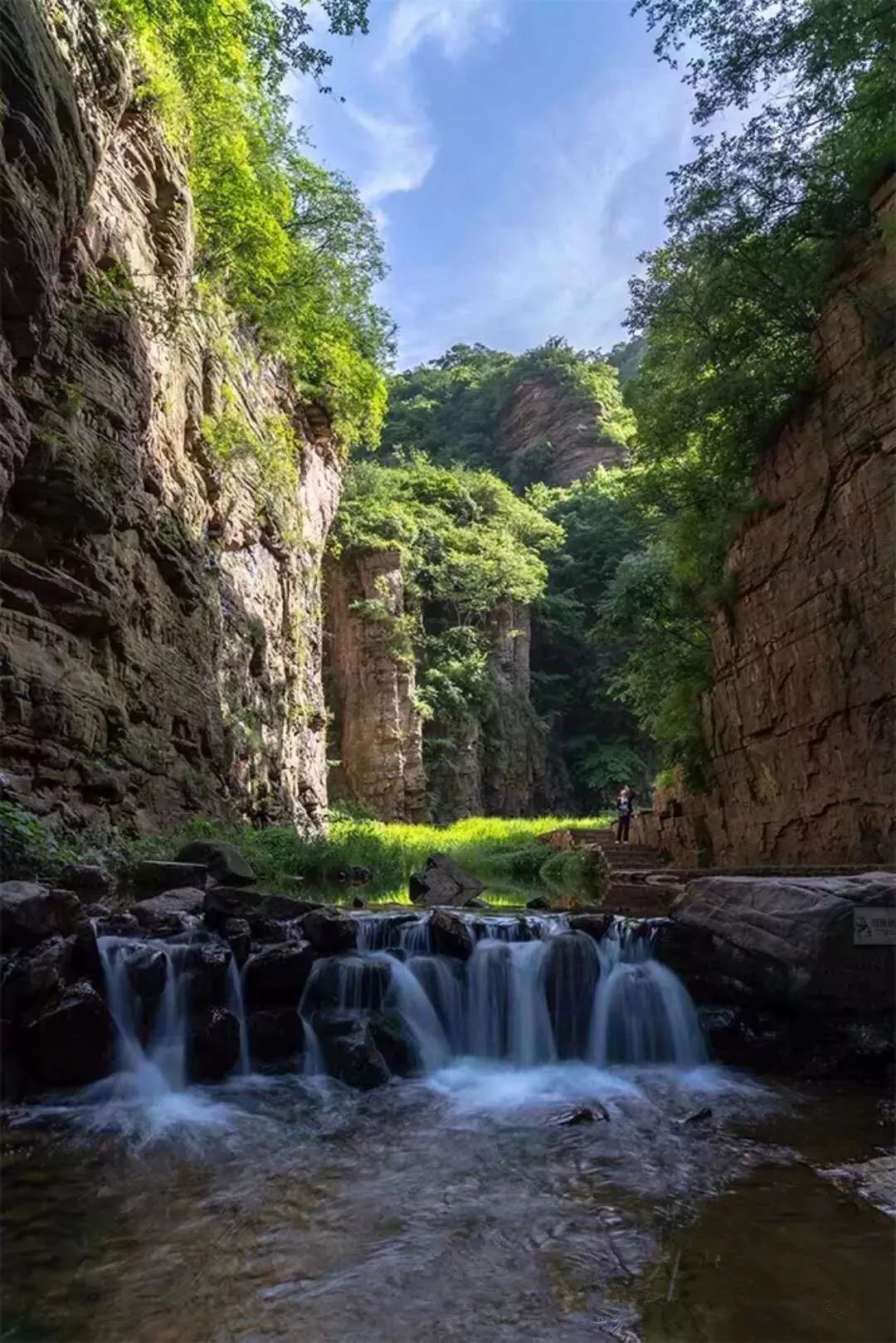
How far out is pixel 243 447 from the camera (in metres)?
A: 18.6

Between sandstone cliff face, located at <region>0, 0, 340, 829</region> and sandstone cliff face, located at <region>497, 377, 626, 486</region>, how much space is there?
4297 cm

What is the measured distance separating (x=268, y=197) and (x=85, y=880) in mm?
17844

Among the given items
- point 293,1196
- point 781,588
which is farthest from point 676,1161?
point 781,588

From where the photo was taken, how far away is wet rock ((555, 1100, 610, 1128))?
5859mm

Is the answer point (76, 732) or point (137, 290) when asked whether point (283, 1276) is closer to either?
point (76, 732)

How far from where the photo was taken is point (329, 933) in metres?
8.19

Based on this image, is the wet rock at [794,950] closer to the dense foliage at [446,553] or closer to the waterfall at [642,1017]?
the waterfall at [642,1017]

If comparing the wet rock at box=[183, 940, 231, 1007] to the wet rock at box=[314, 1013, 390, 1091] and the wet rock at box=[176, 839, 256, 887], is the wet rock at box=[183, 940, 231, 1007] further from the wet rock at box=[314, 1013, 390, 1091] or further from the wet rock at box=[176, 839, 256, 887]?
the wet rock at box=[176, 839, 256, 887]

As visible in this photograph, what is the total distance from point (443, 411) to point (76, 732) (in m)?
60.0

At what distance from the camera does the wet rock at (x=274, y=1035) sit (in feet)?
22.9

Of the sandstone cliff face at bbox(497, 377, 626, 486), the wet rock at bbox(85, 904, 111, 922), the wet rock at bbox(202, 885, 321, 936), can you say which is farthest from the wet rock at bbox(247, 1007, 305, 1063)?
the sandstone cliff face at bbox(497, 377, 626, 486)

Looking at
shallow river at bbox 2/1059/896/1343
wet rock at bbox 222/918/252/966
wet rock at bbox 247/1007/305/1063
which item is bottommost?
shallow river at bbox 2/1059/896/1343

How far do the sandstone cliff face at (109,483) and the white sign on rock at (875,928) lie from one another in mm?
9414

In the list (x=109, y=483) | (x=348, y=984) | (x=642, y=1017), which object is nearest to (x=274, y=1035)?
(x=348, y=984)
